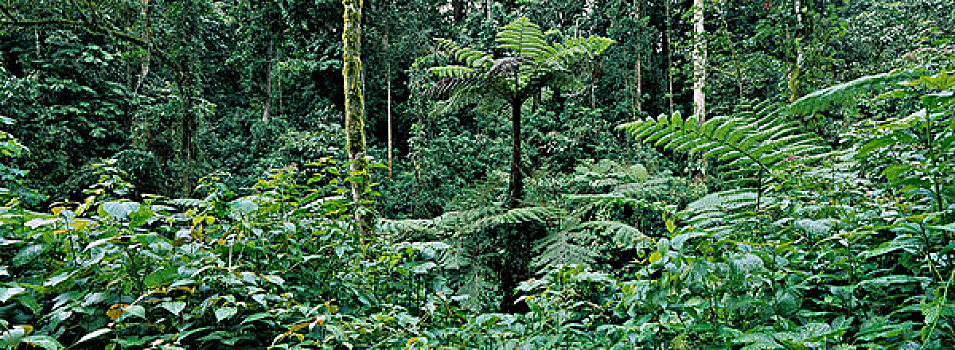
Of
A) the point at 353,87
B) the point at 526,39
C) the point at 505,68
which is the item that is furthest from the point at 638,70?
the point at 353,87

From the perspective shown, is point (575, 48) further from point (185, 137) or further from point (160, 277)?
point (185, 137)

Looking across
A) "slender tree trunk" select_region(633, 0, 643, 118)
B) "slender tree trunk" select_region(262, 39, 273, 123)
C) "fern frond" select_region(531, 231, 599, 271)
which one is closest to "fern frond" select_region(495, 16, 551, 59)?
"fern frond" select_region(531, 231, 599, 271)

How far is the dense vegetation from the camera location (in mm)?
1139

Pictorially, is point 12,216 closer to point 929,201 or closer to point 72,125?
point 929,201

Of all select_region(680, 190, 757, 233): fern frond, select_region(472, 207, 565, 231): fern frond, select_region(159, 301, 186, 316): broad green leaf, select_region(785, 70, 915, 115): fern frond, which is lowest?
select_region(472, 207, 565, 231): fern frond

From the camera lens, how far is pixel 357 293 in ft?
5.60

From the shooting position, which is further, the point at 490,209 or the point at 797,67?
the point at 797,67

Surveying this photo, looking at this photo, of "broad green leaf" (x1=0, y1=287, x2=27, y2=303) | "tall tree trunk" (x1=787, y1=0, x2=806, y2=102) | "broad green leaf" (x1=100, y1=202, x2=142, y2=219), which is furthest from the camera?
"tall tree trunk" (x1=787, y1=0, x2=806, y2=102)

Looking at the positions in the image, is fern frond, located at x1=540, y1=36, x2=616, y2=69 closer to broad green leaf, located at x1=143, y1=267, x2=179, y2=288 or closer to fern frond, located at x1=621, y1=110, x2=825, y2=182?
fern frond, located at x1=621, y1=110, x2=825, y2=182

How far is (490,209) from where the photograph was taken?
→ 385cm

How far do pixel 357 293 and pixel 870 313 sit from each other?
5.07ft

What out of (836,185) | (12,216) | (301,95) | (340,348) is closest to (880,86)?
(836,185)

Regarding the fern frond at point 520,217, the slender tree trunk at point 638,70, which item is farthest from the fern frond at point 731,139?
the slender tree trunk at point 638,70

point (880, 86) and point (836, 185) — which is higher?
point (880, 86)
